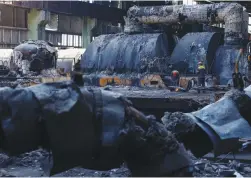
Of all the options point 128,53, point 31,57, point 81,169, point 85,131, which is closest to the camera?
point 85,131

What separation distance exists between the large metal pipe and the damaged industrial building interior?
4 centimetres

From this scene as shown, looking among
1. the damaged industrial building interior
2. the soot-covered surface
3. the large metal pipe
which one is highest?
the large metal pipe

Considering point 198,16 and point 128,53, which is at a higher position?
point 198,16

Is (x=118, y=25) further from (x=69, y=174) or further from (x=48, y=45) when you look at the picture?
(x=69, y=174)

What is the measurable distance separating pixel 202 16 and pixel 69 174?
13.3 m

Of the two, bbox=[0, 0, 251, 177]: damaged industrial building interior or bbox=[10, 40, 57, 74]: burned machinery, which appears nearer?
bbox=[0, 0, 251, 177]: damaged industrial building interior

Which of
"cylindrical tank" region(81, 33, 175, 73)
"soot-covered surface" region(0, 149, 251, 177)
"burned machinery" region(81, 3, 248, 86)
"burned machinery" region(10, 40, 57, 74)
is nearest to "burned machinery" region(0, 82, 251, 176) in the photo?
"soot-covered surface" region(0, 149, 251, 177)

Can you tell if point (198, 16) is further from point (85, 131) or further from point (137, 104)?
point (85, 131)

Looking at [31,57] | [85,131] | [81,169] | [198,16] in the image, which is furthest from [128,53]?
[85,131]

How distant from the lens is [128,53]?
17.7 meters

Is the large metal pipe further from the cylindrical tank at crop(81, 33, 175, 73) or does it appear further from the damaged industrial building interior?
the cylindrical tank at crop(81, 33, 175, 73)

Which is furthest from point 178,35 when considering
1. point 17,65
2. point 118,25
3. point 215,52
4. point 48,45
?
point 118,25

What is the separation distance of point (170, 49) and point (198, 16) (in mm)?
1686

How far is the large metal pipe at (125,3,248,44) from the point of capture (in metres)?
17.2
